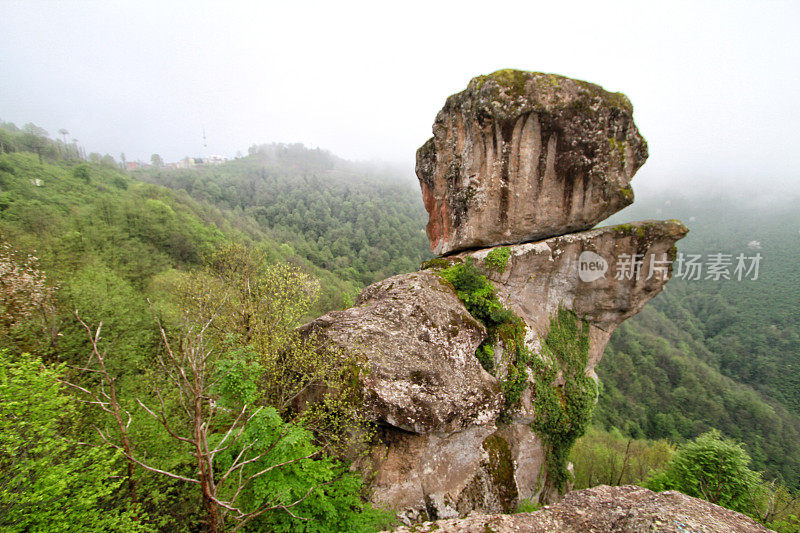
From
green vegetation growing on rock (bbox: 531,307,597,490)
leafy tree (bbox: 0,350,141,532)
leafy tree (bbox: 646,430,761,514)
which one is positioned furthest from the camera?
green vegetation growing on rock (bbox: 531,307,597,490)

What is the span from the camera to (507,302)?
12898 mm

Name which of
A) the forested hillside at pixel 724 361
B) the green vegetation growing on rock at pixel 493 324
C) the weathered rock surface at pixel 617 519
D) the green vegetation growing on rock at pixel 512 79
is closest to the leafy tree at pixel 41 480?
the weathered rock surface at pixel 617 519

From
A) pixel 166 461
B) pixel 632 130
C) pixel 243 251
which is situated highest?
pixel 632 130

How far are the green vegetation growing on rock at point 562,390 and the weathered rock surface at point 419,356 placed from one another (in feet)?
11.0

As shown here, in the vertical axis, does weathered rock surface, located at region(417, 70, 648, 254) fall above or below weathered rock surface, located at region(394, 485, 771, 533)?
above

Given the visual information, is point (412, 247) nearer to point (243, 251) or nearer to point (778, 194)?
point (243, 251)

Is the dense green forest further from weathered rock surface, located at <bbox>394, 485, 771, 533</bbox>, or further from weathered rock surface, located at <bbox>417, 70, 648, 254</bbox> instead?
weathered rock surface, located at <bbox>417, 70, 648, 254</bbox>

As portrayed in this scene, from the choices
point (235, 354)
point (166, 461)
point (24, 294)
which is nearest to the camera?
point (166, 461)

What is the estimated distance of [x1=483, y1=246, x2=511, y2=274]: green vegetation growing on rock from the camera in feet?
42.3

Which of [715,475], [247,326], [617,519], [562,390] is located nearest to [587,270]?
[562,390]

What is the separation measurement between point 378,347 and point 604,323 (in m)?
13.3

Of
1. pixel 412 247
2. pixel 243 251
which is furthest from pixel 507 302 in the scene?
pixel 412 247

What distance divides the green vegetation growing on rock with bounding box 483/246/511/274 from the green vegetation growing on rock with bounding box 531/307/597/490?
13.0 ft

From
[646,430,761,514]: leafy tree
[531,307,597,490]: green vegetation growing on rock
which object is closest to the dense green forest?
[646,430,761,514]: leafy tree
